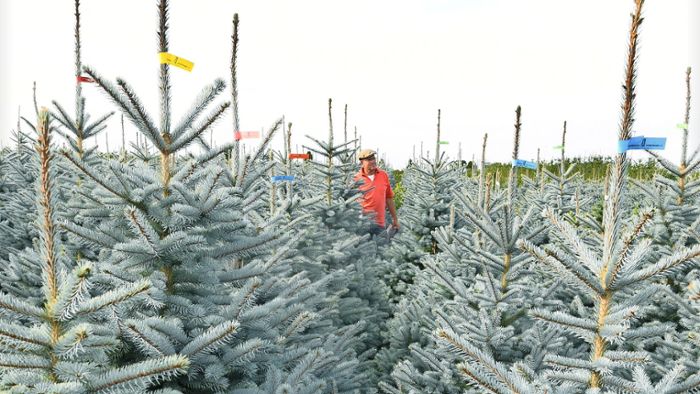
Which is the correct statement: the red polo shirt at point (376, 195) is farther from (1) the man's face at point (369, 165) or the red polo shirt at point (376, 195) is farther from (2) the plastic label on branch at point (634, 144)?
(2) the plastic label on branch at point (634, 144)

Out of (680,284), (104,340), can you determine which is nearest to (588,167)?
(680,284)

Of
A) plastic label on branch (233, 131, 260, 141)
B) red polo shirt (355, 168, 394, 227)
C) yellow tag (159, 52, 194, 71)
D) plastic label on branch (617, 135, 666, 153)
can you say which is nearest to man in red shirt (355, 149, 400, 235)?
red polo shirt (355, 168, 394, 227)

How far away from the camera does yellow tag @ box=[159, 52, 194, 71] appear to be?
8.39ft

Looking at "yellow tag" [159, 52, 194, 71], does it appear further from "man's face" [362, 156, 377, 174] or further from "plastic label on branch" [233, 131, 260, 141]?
"man's face" [362, 156, 377, 174]

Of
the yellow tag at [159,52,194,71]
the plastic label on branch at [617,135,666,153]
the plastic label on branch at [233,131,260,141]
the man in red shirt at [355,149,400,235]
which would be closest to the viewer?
the plastic label on branch at [617,135,666,153]

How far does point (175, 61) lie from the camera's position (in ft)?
8.59

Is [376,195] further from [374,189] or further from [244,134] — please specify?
[244,134]

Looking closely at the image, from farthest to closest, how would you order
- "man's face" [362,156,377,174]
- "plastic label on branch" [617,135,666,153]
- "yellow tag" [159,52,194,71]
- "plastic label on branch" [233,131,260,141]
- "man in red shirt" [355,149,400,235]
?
"man's face" [362,156,377,174]
"man in red shirt" [355,149,400,235]
"plastic label on branch" [233,131,260,141]
"yellow tag" [159,52,194,71]
"plastic label on branch" [617,135,666,153]

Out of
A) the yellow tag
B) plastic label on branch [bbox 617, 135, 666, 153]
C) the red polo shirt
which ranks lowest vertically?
the red polo shirt

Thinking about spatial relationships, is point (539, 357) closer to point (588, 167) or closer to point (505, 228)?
point (505, 228)

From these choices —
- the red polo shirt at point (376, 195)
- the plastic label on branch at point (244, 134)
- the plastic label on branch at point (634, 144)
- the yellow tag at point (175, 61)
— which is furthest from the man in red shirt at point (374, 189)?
the plastic label on branch at point (634, 144)

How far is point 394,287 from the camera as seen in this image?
293 inches

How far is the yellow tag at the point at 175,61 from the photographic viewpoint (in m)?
2.56

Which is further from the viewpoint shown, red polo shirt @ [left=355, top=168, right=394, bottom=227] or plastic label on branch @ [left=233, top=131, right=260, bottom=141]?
red polo shirt @ [left=355, top=168, right=394, bottom=227]
